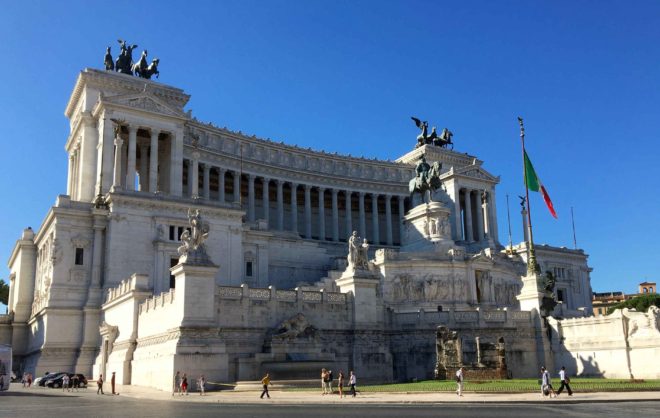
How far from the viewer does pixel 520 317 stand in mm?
49406

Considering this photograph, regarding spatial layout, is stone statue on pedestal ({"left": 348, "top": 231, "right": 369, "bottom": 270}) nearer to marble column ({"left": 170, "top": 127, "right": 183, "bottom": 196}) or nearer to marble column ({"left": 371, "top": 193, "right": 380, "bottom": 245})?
marble column ({"left": 170, "top": 127, "right": 183, "bottom": 196})

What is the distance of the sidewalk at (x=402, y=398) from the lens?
29.4 metres

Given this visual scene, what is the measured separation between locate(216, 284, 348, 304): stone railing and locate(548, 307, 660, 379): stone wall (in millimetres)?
16091

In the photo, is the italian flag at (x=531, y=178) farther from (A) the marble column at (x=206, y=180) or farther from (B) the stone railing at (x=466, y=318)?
(A) the marble column at (x=206, y=180)

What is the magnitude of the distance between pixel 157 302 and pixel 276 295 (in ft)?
26.5

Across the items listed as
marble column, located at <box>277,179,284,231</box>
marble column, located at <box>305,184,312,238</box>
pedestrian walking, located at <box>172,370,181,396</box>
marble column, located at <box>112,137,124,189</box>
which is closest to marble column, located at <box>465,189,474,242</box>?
marble column, located at <box>305,184,312,238</box>

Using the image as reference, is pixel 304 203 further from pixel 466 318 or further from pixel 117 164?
pixel 466 318

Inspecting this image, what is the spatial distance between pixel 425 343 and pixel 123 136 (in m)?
49.2

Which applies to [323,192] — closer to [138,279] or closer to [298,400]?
[138,279]

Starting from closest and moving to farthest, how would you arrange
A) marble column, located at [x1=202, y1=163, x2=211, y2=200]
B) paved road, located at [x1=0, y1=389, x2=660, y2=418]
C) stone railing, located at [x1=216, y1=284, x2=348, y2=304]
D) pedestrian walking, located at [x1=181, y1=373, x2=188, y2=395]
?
paved road, located at [x1=0, y1=389, x2=660, y2=418]
pedestrian walking, located at [x1=181, y1=373, x2=188, y2=395]
stone railing, located at [x1=216, y1=284, x2=348, y2=304]
marble column, located at [x1=202, y1=163, x2=211, y2=200]

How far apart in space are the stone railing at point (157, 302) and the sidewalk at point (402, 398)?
7824 mm

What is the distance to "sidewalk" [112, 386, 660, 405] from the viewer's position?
96.4ft

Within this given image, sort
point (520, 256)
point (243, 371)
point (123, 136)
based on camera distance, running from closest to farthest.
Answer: point (243, 371) < point (123, 136) < point (520, 256)

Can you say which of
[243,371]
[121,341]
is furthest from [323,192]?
[243,371]
